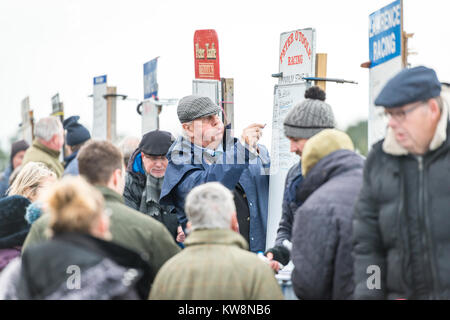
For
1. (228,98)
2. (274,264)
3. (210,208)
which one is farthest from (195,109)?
(210,208)

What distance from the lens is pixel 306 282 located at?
388 cm

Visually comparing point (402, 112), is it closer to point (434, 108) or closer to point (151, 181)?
point (434, 108)

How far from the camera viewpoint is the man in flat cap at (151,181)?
6723 millimetres

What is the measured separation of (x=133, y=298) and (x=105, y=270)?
31 centimetres

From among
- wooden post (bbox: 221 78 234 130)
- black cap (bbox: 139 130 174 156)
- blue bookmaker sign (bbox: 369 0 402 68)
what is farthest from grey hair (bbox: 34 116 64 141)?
blue bookmaker sign (bbox: 369 0 402 68)

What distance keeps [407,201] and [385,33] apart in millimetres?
2015

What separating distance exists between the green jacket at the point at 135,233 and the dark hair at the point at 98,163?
90mm

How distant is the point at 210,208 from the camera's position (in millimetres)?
3748

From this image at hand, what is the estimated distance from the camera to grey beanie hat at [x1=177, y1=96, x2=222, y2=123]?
5.96 metres

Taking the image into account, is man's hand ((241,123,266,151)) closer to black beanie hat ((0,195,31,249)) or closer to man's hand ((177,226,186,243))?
man's hand ((177,226,186,243))

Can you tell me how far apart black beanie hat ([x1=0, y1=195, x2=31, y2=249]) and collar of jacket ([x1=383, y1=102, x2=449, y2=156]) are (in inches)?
116

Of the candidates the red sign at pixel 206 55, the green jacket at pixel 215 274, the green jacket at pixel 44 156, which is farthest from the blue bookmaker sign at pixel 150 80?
the green jacket at pixel 215 274

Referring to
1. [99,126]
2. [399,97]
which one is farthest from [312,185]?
[99,126]

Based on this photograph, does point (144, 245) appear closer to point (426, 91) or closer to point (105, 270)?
point (105, 270)
